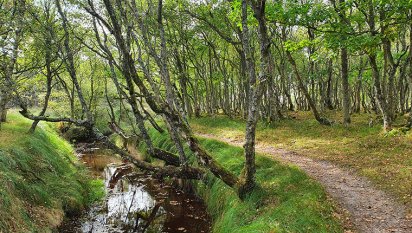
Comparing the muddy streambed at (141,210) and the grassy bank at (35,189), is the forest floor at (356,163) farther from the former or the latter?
the grassy bank at (35,189)

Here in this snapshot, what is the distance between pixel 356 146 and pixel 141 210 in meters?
11.0

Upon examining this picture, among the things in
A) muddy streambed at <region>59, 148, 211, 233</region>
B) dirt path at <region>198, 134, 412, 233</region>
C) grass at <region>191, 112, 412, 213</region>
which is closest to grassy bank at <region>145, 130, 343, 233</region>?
dirt path at <region>198, 134, 412, 233</region>

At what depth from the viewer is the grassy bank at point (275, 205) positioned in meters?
8.70

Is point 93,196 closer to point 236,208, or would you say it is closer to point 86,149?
point 236,208

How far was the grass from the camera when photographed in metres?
11.6

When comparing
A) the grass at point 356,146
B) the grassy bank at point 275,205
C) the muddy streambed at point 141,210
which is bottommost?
the muddy streambed at point 141,210

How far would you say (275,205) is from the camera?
998 centimetres

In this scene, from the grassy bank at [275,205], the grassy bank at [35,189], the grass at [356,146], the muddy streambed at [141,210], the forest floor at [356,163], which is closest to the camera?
the grassy bank at [275,205]

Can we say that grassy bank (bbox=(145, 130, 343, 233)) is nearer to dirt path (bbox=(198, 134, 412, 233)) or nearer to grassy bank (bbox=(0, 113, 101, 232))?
dirt path (bbox=(198, 134, 412, 233))

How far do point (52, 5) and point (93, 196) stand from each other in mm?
13599

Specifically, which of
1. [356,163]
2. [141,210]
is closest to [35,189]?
[141,210]

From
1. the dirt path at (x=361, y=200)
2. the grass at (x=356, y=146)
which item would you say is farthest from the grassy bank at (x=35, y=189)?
the grass at (x=356, y=146)

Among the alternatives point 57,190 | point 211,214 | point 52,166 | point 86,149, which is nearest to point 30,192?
point 57,190

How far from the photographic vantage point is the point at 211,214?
13391mm
